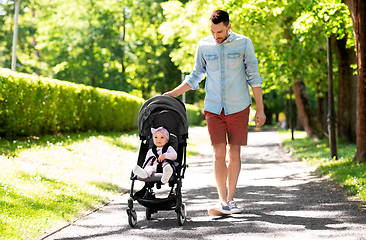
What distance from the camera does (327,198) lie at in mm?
6797

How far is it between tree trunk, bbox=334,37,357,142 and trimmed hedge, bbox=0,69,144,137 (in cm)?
916

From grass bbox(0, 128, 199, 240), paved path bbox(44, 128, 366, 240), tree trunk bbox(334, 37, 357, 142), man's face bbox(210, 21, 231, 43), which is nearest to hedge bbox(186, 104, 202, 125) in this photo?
tree trunk bbox(334, 37, 357, 142)

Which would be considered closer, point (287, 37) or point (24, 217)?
point (24, 217)

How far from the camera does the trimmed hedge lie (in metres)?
10.5

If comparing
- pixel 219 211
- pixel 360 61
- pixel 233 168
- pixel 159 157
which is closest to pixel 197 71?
pixel 159 157

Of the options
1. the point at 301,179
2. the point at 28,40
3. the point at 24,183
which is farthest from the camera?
the point at 28,40

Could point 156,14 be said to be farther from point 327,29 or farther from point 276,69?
point 327,29

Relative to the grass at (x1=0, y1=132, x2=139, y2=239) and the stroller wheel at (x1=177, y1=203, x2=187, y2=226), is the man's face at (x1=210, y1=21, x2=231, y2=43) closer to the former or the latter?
the stroller wheel at (x1=177, y1=203, x2=187, y2=226)

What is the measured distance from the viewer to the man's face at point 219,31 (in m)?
5.32

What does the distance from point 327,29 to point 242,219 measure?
26.0 feet

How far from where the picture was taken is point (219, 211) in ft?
17.9

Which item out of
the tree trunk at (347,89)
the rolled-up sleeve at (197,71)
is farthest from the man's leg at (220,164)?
the tree trunk at (347,89)

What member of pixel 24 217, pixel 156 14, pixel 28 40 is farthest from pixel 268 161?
pixel 28 40

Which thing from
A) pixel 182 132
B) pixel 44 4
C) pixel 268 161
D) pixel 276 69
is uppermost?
pixel 44 4
